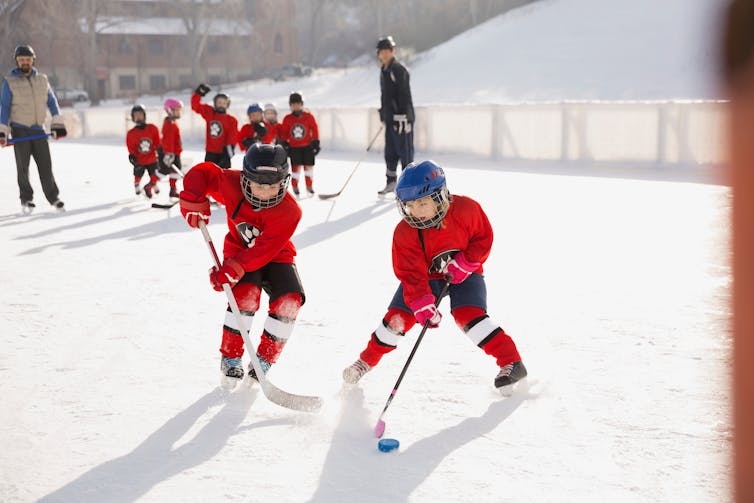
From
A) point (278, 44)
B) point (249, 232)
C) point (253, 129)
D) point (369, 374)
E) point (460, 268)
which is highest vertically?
point (278, 44)

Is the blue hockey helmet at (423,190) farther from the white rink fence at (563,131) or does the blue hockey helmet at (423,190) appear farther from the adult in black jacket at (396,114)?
the white rink fence at (563,131)

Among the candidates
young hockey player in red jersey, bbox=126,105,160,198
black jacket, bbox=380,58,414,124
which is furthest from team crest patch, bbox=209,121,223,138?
black jacket, bbox=380,58,414,124

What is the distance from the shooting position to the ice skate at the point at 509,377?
286 cm

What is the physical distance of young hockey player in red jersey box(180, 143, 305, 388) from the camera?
300 centimetres

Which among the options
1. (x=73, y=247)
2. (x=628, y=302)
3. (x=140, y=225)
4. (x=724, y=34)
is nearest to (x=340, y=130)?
(x=140, y=225)

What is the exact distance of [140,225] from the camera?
24.2 feet

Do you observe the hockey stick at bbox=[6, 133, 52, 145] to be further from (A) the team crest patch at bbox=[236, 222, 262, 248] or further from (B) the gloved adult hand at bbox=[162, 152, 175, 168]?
(A) the team crest patch at bbox=[236, 222, 262, 248]

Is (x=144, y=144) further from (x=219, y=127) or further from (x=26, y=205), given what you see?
(x=26, y=205)

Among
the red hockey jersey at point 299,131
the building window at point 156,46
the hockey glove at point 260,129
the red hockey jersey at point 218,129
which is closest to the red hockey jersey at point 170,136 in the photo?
the red hockey jersey at point 218,129

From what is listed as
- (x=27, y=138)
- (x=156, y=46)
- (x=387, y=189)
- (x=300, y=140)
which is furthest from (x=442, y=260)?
(x=156, y=46)

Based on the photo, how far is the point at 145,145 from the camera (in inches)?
367

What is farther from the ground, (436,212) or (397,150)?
(436,212)

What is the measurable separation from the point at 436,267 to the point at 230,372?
0.88 meters

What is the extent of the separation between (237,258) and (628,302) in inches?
89.1
